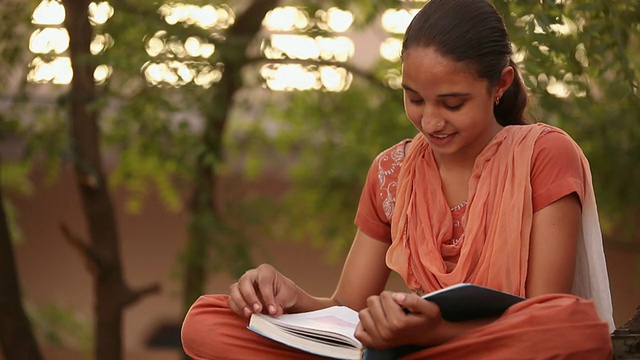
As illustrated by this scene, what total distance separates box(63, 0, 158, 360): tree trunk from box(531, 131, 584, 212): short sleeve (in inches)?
105

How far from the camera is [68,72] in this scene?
4551mm

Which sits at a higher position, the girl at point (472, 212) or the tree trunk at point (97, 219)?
the girl at point (472, 212)

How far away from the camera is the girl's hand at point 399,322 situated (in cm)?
167

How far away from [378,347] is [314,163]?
465 cm

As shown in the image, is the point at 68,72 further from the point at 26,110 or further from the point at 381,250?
the point at 381,250

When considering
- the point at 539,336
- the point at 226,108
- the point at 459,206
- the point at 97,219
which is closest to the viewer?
the point at 539,336

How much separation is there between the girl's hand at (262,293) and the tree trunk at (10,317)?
2.37 meters

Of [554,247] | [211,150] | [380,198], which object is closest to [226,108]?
[211,150]

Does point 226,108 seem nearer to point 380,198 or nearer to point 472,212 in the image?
point 380,198

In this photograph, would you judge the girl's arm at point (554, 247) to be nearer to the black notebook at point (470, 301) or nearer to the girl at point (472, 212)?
the girl at point (472, 212)

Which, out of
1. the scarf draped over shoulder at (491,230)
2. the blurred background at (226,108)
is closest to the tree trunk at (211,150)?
the blurred background at (226,108)

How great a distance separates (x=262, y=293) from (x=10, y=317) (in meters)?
2.45

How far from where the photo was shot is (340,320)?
197 centimetres

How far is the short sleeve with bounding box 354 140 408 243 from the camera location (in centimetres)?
227
